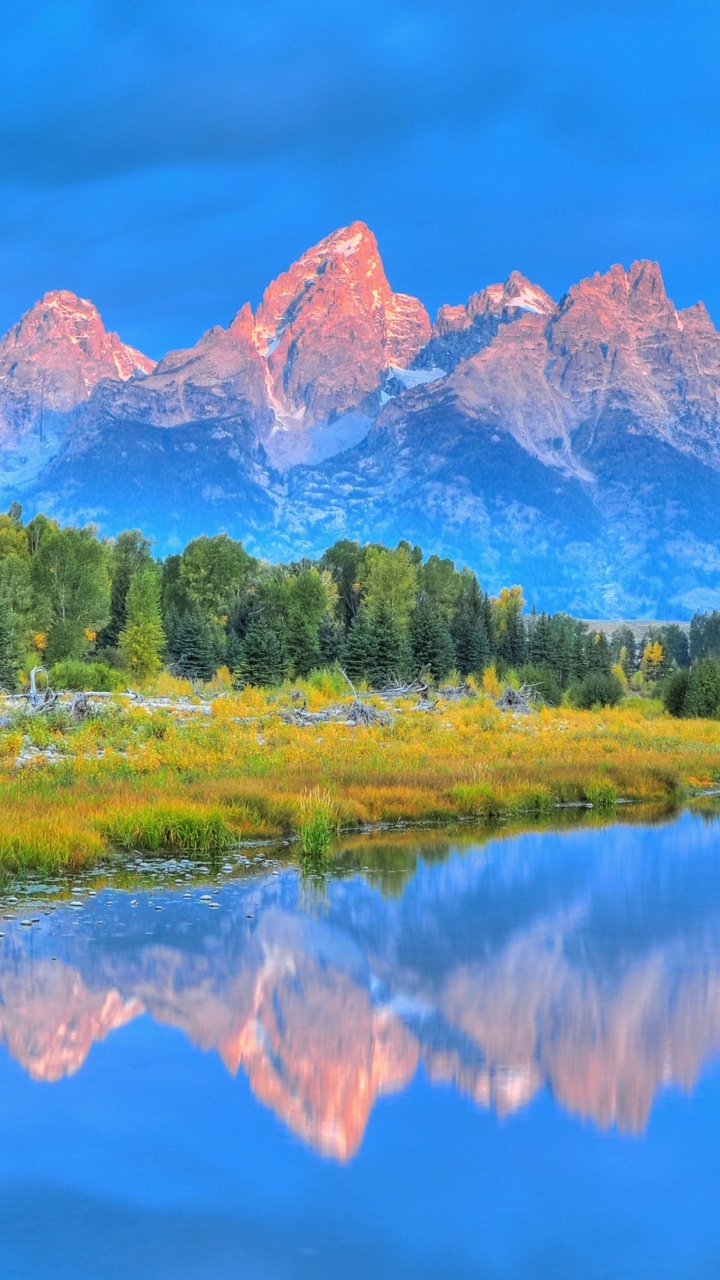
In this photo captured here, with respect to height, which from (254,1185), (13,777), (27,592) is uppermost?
(27,592)

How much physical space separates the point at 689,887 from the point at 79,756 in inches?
542

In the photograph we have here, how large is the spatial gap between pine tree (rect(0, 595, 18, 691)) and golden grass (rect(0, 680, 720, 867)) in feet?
63.1

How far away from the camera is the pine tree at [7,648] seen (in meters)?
60.1

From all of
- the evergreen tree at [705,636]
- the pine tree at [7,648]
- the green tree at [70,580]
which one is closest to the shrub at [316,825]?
the pine tree at [7,648]

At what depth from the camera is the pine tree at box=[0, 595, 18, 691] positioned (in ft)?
197

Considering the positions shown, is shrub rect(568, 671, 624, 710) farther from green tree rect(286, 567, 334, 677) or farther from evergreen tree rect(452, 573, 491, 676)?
green tree rect(286, 567, 334, 677)

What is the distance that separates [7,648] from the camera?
60906 millimetres

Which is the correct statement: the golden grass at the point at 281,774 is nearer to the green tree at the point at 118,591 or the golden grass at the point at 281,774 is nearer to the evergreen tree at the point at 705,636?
the green tree at the point at 118,591

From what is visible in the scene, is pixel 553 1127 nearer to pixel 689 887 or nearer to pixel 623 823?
pixel 689 887

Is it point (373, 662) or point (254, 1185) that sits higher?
point (373, 662)

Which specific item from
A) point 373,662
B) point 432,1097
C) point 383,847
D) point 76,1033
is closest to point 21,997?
point 76,1033

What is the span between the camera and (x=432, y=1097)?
1112 centimetres

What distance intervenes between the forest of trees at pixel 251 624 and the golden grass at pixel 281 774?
1878cm

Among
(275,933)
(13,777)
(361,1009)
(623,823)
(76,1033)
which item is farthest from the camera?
(623,823)
